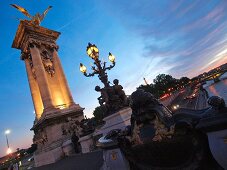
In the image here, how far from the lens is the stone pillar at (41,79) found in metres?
24.1

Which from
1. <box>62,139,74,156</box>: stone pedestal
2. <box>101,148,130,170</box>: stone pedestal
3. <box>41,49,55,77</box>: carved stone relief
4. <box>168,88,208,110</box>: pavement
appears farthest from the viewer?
<box>41,49,55,77</box>: carved stone relief

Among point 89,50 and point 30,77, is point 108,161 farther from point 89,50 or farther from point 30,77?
point 30,77

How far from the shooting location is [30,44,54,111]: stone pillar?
24.1 meters

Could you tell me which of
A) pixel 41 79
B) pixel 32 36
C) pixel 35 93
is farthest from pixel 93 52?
pixel 35 93

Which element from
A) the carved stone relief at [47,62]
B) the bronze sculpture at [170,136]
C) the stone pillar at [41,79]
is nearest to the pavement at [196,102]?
the bronze sculpture at [170,136]

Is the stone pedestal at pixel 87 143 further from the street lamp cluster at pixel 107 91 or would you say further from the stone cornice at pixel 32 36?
the stone cornice at pixel 32 36

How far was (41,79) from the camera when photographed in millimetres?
25141

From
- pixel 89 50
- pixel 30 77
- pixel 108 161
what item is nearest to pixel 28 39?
pixel 30 77

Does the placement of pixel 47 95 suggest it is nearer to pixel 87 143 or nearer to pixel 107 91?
pixel 87 143

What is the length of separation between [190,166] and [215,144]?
2.01 feet

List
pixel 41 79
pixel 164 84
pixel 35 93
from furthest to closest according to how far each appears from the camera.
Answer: pixel 164 84, pixel 35 93, pixel 41 79

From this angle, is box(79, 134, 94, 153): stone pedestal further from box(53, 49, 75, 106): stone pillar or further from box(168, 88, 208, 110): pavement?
box(53, 49, 75, 106): stone pillar

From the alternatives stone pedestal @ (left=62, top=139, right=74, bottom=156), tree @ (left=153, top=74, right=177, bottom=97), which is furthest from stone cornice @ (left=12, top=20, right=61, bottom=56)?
tree @ (left=153, top=74, right=177, bottom=97)

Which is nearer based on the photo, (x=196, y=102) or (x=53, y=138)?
(x=53, y=138)
